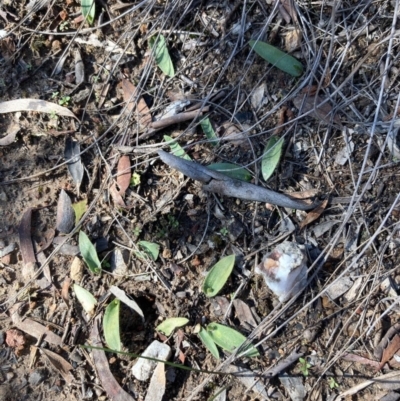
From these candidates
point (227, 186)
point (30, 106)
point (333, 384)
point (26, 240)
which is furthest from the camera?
point (30, 106)

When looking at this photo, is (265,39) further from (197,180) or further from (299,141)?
(197,180)

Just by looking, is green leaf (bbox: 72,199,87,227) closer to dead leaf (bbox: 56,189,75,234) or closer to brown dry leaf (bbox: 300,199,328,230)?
dead leaf (bbox: 56,189,75,234)

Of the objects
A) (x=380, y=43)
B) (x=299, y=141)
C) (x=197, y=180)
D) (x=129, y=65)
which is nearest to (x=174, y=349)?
(x=197, y=180)

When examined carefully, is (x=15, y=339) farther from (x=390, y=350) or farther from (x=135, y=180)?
(x=390, y=350)

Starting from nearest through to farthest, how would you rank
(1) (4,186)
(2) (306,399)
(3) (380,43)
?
(2) (306,399) < (3) (380,43) < (1) (4,186)

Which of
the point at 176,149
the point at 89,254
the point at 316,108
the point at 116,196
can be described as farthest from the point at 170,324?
the point at 316,108

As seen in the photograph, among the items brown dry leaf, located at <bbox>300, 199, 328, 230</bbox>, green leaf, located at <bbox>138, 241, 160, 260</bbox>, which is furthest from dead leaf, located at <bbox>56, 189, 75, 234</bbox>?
brown dry leaf, located at <bbox>300, 199, 328, 230</bbox>

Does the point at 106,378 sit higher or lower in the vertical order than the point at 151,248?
lower
